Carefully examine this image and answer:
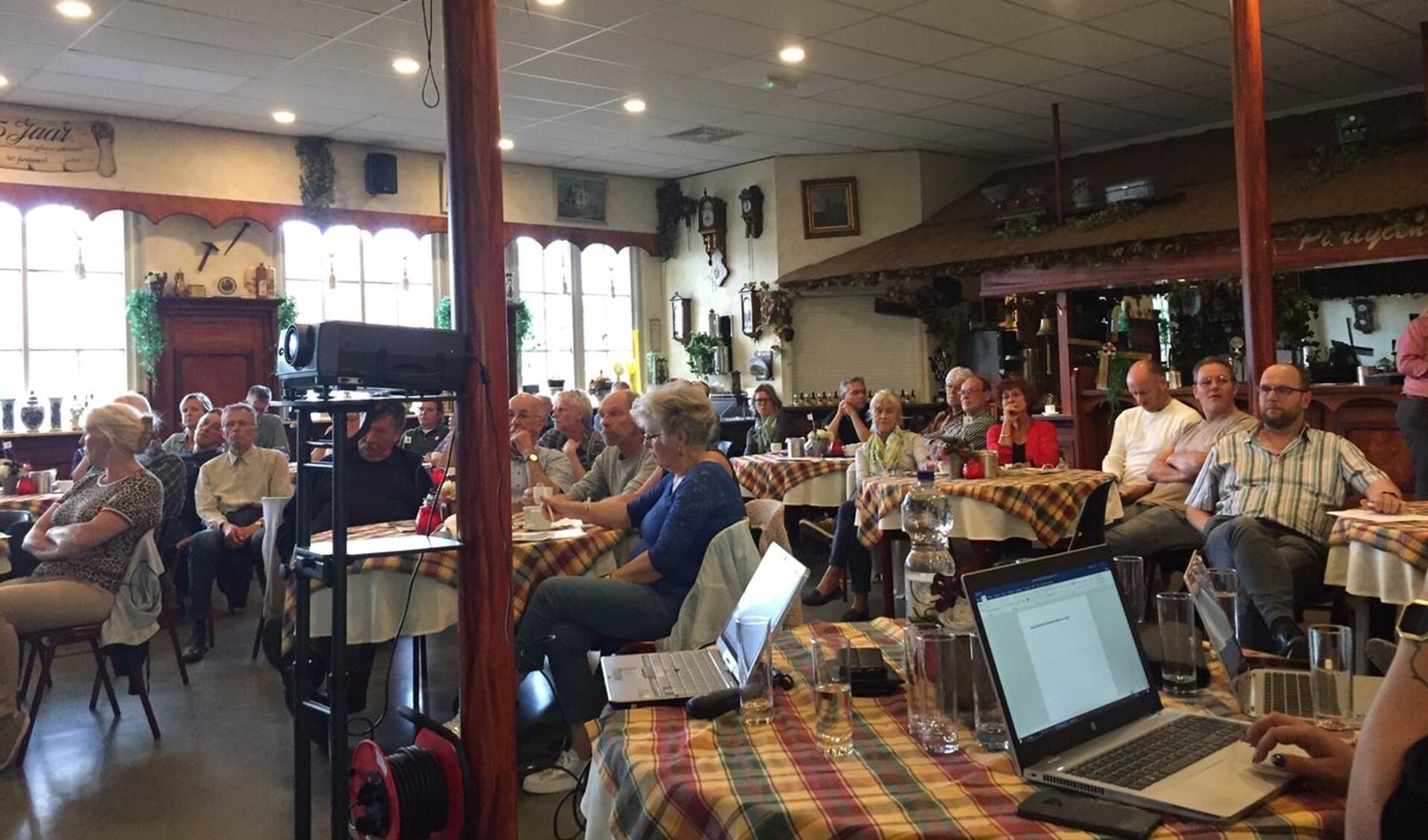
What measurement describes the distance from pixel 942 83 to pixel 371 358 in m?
7.05

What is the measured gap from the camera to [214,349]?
9438 millimetres

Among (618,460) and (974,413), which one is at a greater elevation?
(974,413)

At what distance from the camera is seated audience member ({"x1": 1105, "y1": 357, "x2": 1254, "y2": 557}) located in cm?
511

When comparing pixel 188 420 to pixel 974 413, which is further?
pixel 188 420

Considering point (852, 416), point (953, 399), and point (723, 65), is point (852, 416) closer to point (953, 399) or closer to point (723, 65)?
point (953, 399)

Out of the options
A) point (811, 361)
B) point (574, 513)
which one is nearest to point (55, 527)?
point (574, 513)

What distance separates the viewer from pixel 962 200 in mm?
11453

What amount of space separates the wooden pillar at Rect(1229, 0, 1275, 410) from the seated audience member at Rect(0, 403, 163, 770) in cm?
509

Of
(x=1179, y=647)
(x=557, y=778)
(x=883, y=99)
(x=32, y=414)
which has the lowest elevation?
(x=557, y=778)

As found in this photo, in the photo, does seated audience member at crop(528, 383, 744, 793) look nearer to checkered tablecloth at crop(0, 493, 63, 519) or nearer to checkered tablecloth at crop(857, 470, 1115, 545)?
checkered tablecloth at crop(857, 470, 1115, 545)

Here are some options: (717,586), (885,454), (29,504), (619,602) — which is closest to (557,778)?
(619,602)

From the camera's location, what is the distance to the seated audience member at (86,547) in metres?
3.97

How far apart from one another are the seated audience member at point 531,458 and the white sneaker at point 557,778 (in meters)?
1.60

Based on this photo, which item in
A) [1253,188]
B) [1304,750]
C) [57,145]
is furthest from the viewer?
[57,145]
